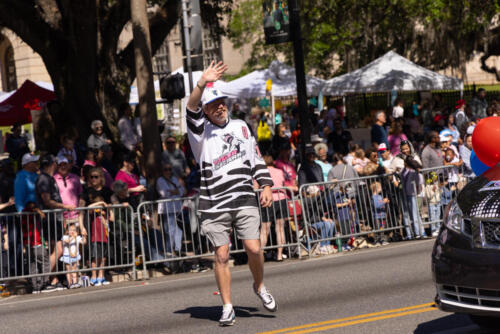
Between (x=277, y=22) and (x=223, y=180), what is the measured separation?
7.78 metres

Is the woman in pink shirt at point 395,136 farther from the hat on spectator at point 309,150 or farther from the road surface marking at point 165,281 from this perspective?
the road surface marking at point 165,281

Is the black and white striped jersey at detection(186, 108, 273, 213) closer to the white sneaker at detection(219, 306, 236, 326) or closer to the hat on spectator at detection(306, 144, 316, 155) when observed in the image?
the white sneaker at detection(219, 306, 236, 326)

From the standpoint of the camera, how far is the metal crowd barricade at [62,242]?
11.6 meters

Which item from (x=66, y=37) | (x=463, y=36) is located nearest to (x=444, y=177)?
(x=66, y=37)

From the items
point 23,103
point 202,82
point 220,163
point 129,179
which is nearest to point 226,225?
point 220,163

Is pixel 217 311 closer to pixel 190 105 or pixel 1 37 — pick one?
pixel 190 105

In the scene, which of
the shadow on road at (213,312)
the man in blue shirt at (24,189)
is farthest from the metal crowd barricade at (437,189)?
the man in blue shirt at (24,189)

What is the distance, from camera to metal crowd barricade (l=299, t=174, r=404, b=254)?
12883 millimetres

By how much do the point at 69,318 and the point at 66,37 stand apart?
1107 centimetres

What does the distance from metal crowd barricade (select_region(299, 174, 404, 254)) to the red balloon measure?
20.6 feet

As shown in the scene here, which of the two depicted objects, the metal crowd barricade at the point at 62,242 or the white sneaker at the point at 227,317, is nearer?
the white sneaker at the point at 227,317

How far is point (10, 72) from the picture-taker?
5250 centimetres

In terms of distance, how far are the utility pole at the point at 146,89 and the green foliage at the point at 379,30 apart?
A: 43.3 ft

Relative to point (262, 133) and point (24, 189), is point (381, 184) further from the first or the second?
point (262, 133)
